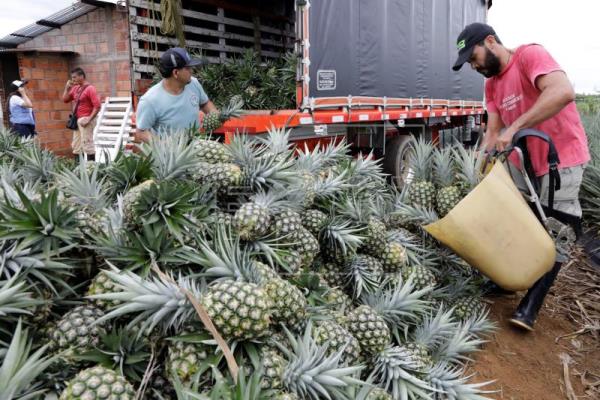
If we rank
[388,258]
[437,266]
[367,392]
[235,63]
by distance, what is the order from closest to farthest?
[367,392], [388,258], [437,266], [235,63]

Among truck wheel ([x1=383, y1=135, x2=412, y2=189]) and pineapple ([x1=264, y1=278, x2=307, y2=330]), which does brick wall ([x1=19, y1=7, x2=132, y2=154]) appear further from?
pineapple ([x1=264, y1=278, x2=307, y2=330])

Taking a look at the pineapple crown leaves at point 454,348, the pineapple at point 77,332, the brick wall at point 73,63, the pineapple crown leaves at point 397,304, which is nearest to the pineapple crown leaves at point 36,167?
the pineapple at point 77,332

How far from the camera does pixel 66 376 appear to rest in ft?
4.61

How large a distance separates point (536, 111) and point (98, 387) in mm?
2970

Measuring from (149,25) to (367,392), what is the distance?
616 cm

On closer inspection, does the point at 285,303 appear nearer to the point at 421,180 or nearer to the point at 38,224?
the point at 38,224

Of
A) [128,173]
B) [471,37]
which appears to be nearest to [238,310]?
[128,173]

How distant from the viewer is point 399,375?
1.99 meters

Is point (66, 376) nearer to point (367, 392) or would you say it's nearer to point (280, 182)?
point (367, 392)

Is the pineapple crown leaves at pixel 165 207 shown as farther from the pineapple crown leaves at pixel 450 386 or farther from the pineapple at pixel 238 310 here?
the pineapple crown leaves at pixel 450 386

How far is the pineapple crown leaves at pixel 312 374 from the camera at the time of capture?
154cm

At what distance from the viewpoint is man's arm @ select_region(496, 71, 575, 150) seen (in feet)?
9.63

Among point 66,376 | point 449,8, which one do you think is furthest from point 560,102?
point 449,8

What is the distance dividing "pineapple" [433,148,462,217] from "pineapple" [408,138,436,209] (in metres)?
0.05
